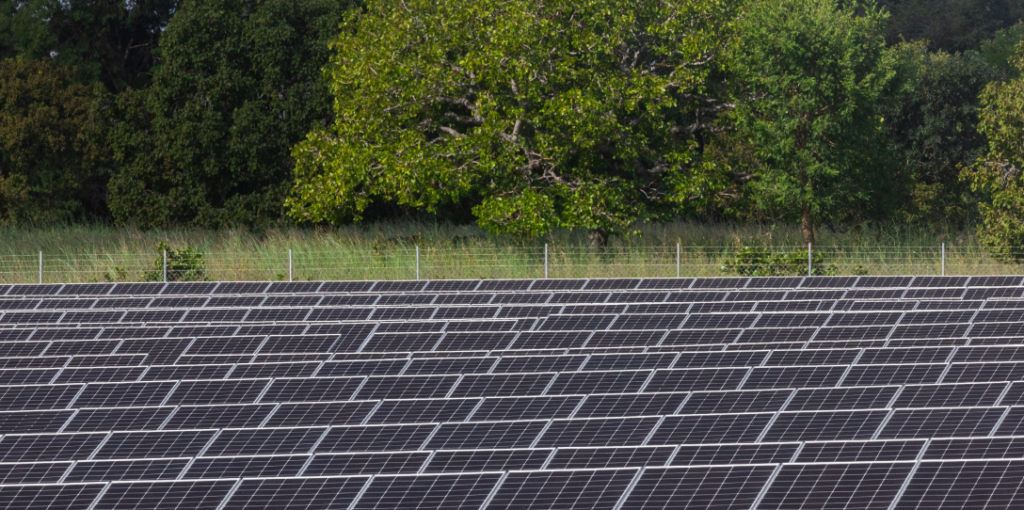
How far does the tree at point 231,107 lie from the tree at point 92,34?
5.13m

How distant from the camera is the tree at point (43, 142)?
30.4m

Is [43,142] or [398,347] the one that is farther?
[43,142]

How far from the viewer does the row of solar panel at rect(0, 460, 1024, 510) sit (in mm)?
6367

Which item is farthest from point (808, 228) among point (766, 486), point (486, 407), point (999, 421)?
point (766, 486)

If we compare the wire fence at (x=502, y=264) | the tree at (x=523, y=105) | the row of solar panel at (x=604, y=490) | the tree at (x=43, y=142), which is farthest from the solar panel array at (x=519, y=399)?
the tree at (x=43, y=142)

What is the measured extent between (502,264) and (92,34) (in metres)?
21.2

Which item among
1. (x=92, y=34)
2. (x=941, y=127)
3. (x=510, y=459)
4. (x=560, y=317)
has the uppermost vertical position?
(x=92, y=34)

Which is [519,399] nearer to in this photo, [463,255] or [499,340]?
[499,340]

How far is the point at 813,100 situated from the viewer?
2280 centimetres

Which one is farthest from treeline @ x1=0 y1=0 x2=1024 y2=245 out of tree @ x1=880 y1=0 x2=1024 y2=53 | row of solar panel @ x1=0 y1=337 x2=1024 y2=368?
tree @ x1=880 y1=0 x2=1024 y2=53

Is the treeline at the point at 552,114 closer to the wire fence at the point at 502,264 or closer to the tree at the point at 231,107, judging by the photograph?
the tree at the point at 231,107

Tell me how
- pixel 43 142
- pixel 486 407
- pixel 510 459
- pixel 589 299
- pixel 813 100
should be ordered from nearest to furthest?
pixel 510 459
pixel 486 407
pixel 589 299
pixel 813 100
pixel 43 142

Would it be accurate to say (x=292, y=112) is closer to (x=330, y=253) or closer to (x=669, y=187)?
(x=330, y=253)

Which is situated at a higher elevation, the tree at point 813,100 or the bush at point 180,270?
the tree at point 813,100
